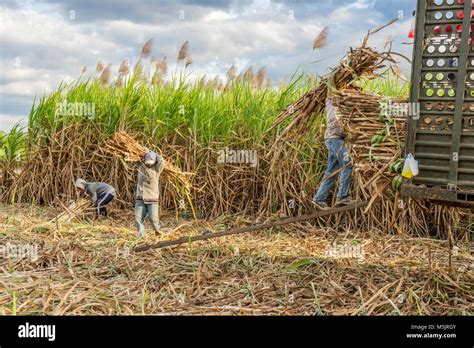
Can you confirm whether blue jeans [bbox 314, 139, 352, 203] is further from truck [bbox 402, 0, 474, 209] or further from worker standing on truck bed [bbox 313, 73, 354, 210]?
truck [bbox 402, 0, 474, 209]

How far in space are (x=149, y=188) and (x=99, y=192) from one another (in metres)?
1.45

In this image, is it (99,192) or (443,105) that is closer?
(443,105)

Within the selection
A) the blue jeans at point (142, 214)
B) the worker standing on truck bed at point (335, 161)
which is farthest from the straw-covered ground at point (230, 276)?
the worker standing on truck bed at point (335, 161)

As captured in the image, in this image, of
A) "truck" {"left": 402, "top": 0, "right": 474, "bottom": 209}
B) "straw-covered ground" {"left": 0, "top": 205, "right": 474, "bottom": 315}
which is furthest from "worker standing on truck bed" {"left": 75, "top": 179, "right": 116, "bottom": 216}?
"truck" {"left": 402, "top": 0, "right": 474, "bottom": 209}

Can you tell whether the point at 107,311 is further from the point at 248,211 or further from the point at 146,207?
the point at 248,211

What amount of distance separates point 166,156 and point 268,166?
137 centimetres

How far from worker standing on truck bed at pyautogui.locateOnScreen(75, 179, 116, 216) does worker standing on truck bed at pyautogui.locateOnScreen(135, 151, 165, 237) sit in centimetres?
116

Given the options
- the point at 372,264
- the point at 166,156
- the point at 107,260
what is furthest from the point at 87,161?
the point at 372,264

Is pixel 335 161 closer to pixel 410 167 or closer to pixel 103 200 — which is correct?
pixel 103 200

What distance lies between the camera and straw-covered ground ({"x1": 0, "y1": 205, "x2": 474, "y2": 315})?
3947 mm

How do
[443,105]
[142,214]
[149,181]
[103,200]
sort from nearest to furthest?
1. [443,105]
2. [149,181]
3. [142,214]
4. [103,200]

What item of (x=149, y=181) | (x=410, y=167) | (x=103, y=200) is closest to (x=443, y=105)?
(x=410, y=167)

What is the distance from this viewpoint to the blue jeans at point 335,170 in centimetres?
654

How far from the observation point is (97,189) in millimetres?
7441
